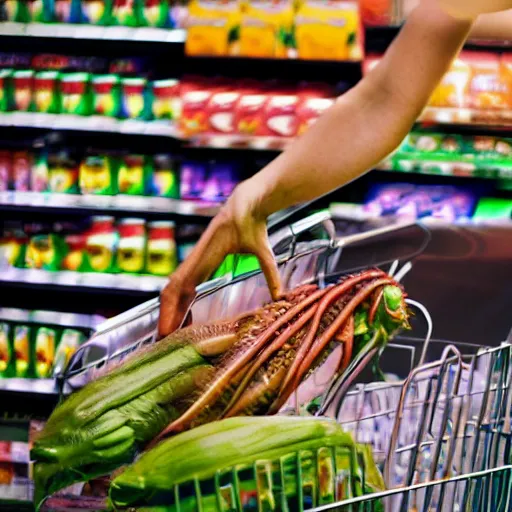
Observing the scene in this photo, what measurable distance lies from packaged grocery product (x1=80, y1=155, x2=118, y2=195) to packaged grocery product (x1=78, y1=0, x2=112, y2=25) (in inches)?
15.7

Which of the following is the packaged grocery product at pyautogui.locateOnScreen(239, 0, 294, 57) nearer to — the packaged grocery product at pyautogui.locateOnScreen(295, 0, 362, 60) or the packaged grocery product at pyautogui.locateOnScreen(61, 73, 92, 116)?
the packaged grocery product at pyautogui.locateOnScreen(295, 0, 362, 60)

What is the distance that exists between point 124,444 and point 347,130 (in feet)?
2.66

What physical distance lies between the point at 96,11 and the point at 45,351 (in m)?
1.11

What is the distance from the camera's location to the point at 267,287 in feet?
5.17

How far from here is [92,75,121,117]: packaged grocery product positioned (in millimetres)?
2154

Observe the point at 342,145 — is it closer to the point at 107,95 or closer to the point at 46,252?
the point at 107,95

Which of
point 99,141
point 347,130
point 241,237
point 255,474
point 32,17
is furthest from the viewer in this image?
point 99,141

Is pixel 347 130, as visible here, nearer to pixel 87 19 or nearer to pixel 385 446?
pixel 385 446

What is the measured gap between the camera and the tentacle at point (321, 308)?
57.3 inches

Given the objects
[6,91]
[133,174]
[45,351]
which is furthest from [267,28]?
[45,351]

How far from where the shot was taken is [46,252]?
7.39 feet

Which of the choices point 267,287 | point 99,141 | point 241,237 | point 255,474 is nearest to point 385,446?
point 255,474

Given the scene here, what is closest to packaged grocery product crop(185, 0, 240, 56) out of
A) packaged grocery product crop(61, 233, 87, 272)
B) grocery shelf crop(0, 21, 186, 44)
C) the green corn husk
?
grocery shelf crop(0, 21, 186, 44)

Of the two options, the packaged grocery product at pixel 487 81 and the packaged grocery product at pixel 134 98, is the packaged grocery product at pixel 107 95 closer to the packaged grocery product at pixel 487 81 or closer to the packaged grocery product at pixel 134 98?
the packaged grocery product at pixel 134 98
